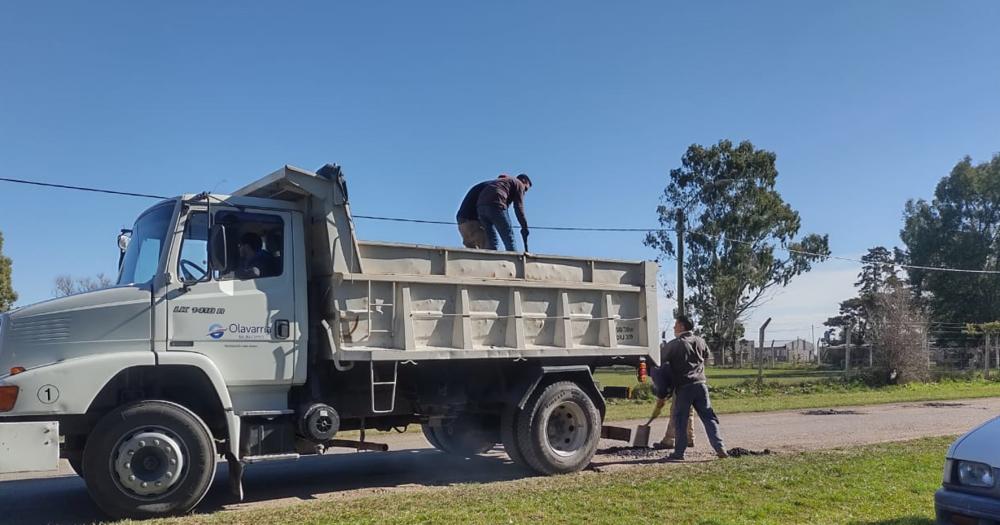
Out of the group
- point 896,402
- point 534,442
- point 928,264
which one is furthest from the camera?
point 928,264

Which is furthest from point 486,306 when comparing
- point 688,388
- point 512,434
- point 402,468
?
point 688,388

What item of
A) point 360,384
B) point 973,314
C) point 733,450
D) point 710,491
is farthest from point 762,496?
point 973,314

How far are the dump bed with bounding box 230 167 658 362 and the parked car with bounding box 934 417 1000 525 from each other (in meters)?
4.54

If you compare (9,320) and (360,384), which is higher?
(9,320)

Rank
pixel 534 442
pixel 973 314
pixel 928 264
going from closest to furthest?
pixel 534 442
pixel 973 314
pixel 928 264

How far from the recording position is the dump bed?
25.8ft

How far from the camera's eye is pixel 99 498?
656 cm

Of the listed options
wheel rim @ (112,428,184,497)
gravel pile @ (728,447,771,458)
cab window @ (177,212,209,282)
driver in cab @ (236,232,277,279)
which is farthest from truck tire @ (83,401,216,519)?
gravel pile @ (728,447,771,458)

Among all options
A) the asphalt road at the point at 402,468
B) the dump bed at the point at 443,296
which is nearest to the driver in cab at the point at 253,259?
the dump bed at the point at 443,296

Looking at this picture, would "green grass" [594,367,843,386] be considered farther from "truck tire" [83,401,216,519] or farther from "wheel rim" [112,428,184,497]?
"wheel rim" [112,428,184,497]

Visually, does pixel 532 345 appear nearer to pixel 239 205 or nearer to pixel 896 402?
pixel 239 205

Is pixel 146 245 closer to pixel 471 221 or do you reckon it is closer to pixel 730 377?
pixel 471 221

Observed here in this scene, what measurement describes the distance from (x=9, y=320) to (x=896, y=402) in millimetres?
18379

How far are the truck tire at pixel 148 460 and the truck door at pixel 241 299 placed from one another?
2.03 ft
